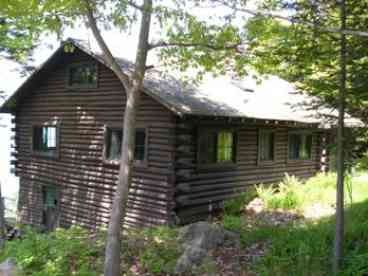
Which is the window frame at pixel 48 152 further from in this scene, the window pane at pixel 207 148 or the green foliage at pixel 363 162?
the green foliage at pixel 363 162

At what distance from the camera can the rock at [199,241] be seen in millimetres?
7262

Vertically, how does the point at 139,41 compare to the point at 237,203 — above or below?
above

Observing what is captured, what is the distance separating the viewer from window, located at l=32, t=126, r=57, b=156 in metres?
16.0

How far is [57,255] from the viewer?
315 inches

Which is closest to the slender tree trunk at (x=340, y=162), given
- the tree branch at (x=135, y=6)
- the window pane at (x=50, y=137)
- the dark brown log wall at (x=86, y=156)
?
the tree branch at (x=135, y=6)

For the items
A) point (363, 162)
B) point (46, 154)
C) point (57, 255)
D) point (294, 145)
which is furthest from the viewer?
point (294, 145)

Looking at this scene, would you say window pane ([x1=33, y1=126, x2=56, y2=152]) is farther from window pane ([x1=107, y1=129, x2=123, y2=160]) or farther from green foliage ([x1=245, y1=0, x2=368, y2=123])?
green foliage ([x1=245, y1=0, x2=368, y2=123])

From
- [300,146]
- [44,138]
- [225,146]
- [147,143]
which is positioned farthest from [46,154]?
[300,146]

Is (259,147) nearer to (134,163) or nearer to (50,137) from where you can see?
(134,163)

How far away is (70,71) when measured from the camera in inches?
594

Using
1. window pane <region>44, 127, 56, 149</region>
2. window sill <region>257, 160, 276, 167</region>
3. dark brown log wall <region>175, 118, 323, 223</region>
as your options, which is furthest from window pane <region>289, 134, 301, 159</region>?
window pane <region>44, 127, 56, 149</region>

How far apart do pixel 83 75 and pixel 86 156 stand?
2.82 metres

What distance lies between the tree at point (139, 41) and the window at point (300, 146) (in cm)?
1005

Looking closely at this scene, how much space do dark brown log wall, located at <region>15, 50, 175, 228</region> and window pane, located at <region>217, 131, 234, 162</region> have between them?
201cm
